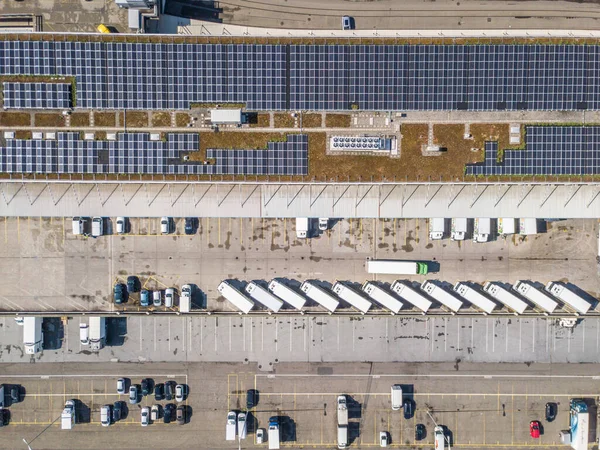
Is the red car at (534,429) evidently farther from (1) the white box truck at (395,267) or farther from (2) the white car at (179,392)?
(2) the white car at (179,392)

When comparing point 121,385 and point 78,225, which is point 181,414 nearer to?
point 121,385

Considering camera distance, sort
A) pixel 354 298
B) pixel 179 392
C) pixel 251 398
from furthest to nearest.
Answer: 1. pixel 251 398
2. pixel 179 392
3. pixel 354 298

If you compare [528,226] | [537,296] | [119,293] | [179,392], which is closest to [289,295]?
[179,392]

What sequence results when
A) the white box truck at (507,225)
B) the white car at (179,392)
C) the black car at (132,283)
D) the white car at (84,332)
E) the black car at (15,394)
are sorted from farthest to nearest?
1. the white car at (179,392)
2. the black car at (15,394)
3. the white car at (84,332)
4. the black car at (132,283)
5. the white box truck at (507,225)

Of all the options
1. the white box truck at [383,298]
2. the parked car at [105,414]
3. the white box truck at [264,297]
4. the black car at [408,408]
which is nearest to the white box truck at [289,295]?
the white box truck at [264,297]

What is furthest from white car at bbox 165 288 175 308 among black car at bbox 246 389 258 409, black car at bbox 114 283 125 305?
black car at bbox 246 389 258 409
